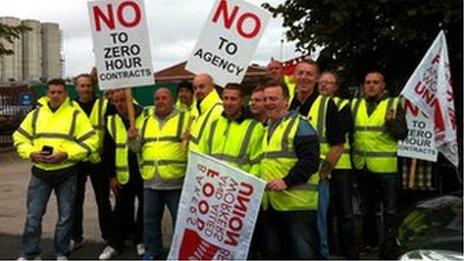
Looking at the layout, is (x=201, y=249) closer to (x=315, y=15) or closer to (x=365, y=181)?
(x=365, y=181)

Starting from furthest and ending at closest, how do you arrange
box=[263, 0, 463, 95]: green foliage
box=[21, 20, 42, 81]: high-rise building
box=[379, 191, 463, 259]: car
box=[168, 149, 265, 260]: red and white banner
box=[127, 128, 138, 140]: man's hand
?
box=[21, 20, 42, 81]: high-rise building → box=[263, 0, 463, 95]: green foliage → box=[127, 128, 138, 140]: man's hand → box=[168, 149, 265, 260]: red and white banner → box=[379, 191, 463, 259]: car

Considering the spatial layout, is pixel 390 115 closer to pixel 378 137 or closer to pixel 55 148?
pixel 378 137

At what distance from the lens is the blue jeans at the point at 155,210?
21.9 feet

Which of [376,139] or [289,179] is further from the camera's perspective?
[376,139]

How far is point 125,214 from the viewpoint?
769cm

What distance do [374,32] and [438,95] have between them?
108 inches

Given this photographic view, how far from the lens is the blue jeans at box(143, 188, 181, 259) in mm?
6660

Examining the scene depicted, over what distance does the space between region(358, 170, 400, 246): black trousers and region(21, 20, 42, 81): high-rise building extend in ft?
112

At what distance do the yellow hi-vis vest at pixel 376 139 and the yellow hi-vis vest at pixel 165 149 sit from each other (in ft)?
5.68

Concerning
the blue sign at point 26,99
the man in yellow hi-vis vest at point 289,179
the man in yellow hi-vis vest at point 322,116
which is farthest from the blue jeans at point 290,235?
the blue sign at point 26,99

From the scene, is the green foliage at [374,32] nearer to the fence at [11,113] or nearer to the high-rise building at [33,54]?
the fence at [11,113]

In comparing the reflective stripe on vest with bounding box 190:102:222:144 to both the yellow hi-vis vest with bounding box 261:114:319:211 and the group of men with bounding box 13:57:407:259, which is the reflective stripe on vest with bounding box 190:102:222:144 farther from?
the yellow hi-vis vest with bounding box 261:114:319:211

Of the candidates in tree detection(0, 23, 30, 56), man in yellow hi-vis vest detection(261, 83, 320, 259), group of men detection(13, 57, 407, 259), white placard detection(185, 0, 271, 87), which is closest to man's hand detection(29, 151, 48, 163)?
group of men detection(13, 57, 407, 259)

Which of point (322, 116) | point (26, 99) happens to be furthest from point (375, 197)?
point (26, 99)
